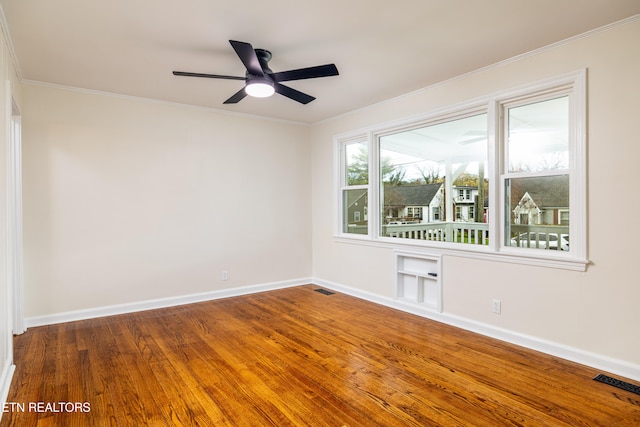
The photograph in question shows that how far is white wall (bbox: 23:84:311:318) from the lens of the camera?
3.90 metres

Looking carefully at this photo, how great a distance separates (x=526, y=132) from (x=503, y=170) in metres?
0.38

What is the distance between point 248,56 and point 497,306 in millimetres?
3095

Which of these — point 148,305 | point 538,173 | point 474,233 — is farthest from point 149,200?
point 538,173

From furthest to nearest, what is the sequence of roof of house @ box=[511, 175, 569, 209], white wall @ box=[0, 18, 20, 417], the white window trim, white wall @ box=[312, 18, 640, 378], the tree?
the tree, roof of house @ box=[511, 175, 569, 209], the white window trim, white wall @ box=[312, 18, 640, 378], white wall @ box=[0, 18, 20, 417]

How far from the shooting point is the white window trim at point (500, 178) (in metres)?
2.89

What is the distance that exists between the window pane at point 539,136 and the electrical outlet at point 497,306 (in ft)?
4.09

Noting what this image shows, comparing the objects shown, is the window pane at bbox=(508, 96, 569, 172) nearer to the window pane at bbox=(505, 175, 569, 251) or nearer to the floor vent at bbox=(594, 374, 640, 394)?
the window pane at bbox=(505, 175, 569, 251)

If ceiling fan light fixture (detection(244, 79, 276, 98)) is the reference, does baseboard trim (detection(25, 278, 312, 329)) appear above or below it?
below

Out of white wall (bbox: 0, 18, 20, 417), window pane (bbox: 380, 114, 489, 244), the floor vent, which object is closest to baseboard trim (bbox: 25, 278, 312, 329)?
white wall (bbox: 0, 18, 20, 417)

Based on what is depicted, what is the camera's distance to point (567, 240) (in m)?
3.04

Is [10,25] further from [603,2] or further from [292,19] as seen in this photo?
[603,2]

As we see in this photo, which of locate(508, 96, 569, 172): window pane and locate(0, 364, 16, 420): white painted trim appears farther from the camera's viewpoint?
locate(508, 96, 569, 172): window pane

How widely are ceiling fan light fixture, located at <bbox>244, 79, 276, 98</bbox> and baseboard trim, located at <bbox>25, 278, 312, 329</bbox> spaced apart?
115 inches

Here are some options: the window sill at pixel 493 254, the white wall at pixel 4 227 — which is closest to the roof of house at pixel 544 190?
the window sill at pixel 493 254
